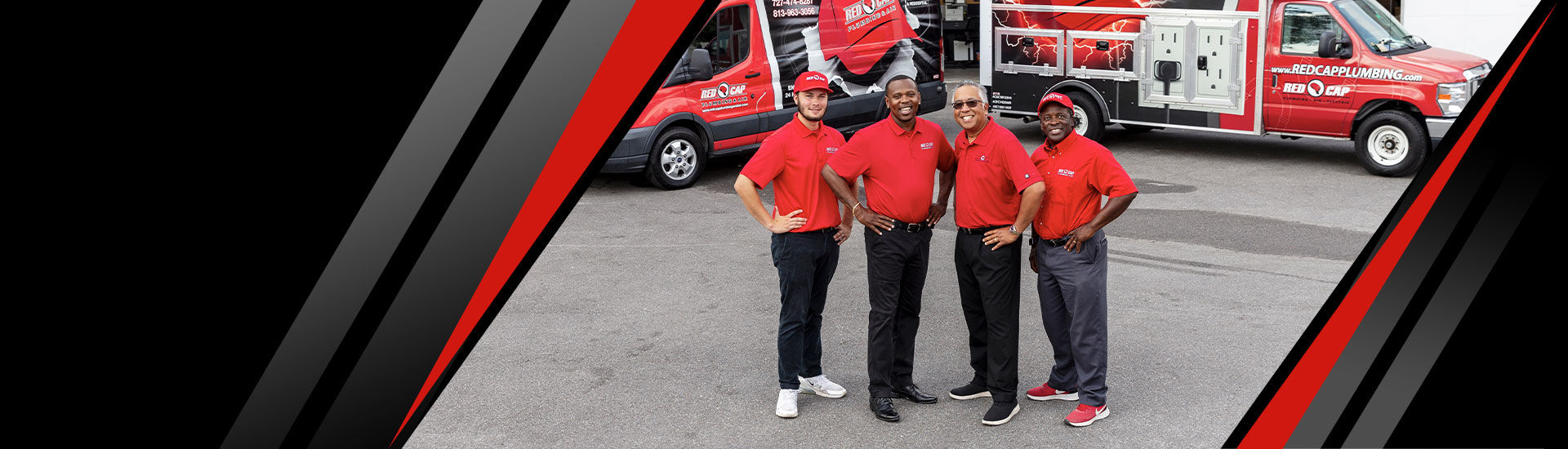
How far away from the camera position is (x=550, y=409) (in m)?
6.01

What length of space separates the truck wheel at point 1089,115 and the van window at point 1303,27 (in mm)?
2175

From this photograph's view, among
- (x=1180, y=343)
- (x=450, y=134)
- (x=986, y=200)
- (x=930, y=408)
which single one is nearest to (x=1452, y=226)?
(x=450, y=134)

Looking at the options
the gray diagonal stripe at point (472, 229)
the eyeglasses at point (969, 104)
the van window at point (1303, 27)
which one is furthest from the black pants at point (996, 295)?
the van window at point (1303, 27)

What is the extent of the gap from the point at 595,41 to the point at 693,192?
10889mm

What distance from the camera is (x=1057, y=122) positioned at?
5508 millimetres

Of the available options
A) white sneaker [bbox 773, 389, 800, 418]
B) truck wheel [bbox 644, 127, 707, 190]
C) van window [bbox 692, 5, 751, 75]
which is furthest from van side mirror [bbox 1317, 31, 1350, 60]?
white sneaker [bbox 773, 389, 800, 418]

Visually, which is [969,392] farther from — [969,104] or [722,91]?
[722,91]

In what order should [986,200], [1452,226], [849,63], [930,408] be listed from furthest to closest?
[849,63] < [930,408] < [986,200] < [1452,226]

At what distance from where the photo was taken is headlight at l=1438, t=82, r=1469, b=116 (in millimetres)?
11484

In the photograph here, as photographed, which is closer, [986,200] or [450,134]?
[450,134]

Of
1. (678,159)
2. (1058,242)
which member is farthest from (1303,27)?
(1058,242)

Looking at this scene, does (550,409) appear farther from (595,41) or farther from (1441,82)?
(1441,82)

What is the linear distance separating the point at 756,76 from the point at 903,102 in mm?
7034

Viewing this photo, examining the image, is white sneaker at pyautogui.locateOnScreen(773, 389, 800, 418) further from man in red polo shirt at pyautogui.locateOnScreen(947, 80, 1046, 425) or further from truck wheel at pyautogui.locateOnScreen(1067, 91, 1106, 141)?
truck wheel at pyautogui.locateOnScreen(1067, 91, 1106, 141)
